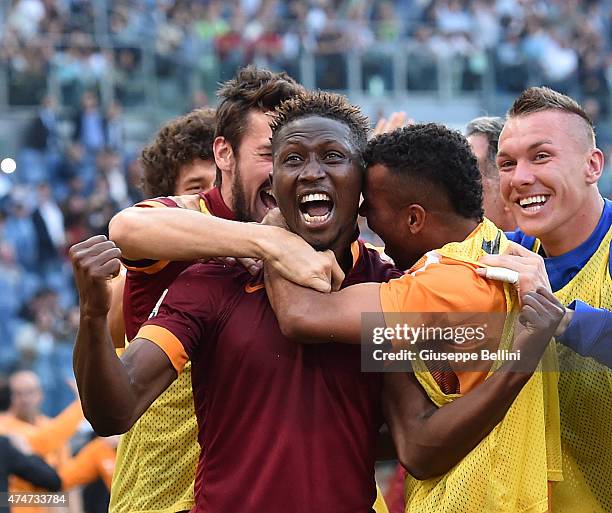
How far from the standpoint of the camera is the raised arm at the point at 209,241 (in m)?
3.60

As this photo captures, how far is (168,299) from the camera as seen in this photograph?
367 cm

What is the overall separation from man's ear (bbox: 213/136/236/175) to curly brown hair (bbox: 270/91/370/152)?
1.83 ft

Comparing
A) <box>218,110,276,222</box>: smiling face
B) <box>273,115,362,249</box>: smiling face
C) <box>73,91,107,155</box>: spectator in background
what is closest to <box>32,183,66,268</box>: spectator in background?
<box>73,91,107,155</box>: spectator in background

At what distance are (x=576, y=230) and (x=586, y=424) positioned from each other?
710mm

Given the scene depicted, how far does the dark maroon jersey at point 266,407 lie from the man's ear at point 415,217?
0.45 meters

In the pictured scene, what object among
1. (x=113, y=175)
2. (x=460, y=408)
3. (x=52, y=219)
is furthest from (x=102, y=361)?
(x=113, y=175)

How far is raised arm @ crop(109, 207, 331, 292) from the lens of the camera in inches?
142

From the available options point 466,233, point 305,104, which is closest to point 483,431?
point 466,233

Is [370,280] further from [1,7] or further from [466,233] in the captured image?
[1,7]

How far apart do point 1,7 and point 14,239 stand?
509 centimetres

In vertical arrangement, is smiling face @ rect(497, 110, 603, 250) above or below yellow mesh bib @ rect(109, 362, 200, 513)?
above

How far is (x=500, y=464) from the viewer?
3.59 meters

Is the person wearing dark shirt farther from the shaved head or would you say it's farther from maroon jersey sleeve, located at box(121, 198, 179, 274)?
maroon jersey sleeve, located at box(121, 198, 179, 274)

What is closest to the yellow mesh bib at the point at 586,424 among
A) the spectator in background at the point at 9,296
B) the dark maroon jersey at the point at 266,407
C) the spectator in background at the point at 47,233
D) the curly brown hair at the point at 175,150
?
the dark maroon jersey at the point at 266,407
